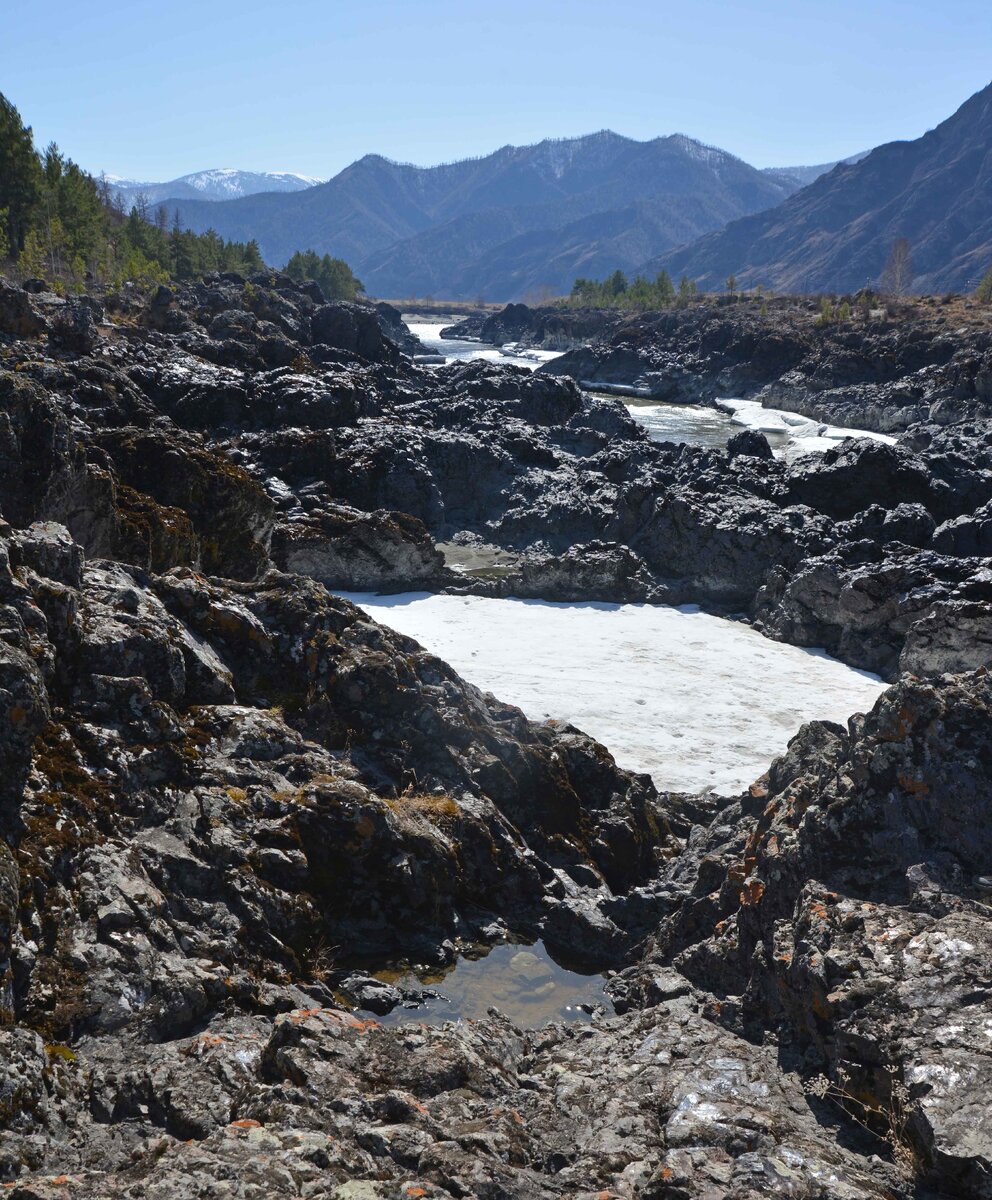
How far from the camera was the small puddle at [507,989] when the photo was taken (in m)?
10.2

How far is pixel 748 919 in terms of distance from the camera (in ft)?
32.8

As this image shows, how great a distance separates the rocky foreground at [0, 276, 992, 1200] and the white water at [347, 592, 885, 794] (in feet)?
8.52

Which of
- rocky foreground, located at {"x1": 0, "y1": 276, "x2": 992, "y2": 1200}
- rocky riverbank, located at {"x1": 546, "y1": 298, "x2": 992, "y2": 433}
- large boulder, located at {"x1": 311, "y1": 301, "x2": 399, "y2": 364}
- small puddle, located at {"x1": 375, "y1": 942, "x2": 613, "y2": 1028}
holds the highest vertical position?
Result: rocky riverbank, located at {"x1": 546, "y1": 298, "x2": 992, "y2": 433}

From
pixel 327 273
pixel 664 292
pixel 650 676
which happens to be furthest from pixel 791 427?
pixel 327 273

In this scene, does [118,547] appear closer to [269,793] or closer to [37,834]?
[269,793]

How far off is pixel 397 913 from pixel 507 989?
1.60 m

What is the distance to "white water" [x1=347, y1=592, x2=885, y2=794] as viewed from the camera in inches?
752

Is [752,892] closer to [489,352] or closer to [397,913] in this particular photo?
[397,913]

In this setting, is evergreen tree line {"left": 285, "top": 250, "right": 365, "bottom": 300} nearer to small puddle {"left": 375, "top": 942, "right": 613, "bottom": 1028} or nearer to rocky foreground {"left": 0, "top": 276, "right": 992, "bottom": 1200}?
rocky foreground {"left": 0, "top": 276, "right": 992, "bottom": 1200}

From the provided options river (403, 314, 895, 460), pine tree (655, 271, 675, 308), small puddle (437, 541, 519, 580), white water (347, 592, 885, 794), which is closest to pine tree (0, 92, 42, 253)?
river (403, 314, 895, 460)

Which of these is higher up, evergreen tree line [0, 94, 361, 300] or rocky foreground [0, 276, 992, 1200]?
evergreen tree line [0, 94, 361, 300]

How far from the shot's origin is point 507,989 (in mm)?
10859

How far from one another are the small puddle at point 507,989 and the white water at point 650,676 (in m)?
6.72

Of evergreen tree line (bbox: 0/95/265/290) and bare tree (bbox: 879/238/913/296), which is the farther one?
bare tree (bbox: 879/238/913/296)
